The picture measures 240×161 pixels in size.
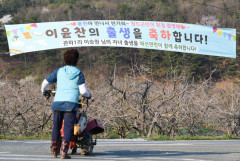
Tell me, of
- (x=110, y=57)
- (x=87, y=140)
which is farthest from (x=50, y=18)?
(x=87, y=140)

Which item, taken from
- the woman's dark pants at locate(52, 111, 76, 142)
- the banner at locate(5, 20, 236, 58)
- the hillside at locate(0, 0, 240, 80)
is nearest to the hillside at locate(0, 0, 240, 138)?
the hillside at locate(0, 0, 240, 80)

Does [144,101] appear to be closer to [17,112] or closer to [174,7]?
[17,112]

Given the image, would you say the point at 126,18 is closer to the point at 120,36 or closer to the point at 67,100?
the point at 120,36

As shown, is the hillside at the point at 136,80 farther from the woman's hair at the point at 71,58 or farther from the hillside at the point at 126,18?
the woman's hair at the point at 71,58

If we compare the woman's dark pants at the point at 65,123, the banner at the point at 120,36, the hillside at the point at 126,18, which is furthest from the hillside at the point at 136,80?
the woman's dark pants at the point at 65,123

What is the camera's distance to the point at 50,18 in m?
87.9

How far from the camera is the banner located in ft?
68.3

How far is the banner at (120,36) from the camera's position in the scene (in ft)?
68.3

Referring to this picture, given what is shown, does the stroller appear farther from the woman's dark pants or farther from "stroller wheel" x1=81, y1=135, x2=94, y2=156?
the woman's dark pants

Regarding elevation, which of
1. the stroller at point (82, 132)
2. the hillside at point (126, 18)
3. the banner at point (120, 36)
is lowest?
the stroller at point (82, 132)

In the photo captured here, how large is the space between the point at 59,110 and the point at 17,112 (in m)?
11.6

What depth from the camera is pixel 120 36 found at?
2123 centimetres

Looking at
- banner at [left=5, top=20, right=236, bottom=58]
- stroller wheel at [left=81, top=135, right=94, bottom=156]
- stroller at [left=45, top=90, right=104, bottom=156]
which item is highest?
banner at [left=5, top=20, right=236, bottom=58]

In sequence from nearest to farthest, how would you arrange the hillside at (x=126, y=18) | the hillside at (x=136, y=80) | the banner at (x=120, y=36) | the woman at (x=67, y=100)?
the woman at (x=67, y=100), the hillside at (x=136, y=80), the banner at (x=120, y=36), the hillside at (x=126, y=18)
